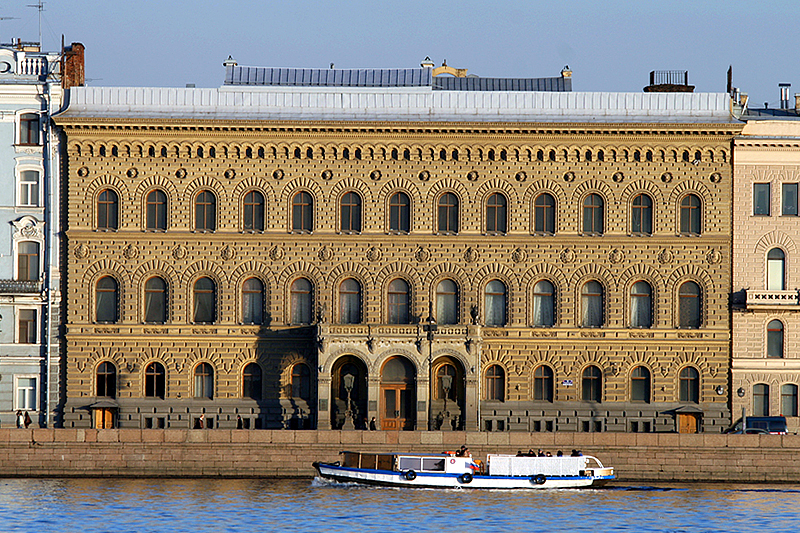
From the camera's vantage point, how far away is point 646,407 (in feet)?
206

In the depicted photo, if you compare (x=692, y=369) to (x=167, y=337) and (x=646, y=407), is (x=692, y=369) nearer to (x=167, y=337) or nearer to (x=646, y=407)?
(x=646, y=407)

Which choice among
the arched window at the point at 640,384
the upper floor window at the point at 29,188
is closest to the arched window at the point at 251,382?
the upper floor window at the point at 29,188

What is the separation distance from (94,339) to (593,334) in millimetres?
20203

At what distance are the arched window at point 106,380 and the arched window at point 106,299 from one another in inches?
73.6

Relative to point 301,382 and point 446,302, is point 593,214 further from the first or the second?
point 301,382

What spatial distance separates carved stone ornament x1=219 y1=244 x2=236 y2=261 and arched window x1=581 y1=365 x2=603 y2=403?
15051mm

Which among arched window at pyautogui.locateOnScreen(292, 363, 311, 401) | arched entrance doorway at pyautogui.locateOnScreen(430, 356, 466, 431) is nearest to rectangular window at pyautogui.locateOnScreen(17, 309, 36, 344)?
arched window at pyautogui.locateOnScreen(292, 363, 311, 401)

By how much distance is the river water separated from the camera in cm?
4834

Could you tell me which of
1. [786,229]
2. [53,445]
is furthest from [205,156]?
[786,229]

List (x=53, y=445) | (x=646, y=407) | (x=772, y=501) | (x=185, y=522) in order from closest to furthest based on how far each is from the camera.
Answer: (x=185, y=522), (x=772, y=501), (x=53, y=445), (x=646, y=407)

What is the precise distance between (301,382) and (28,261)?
1220 cm

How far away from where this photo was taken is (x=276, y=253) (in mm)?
63344

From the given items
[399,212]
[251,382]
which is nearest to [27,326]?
[251,382]

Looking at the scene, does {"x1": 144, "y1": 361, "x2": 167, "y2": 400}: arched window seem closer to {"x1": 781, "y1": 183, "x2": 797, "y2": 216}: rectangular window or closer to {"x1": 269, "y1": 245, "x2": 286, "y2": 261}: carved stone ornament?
{"x1": 269, "y1": 245, "x2": 286, "y2": 261}: carved stone ornament
